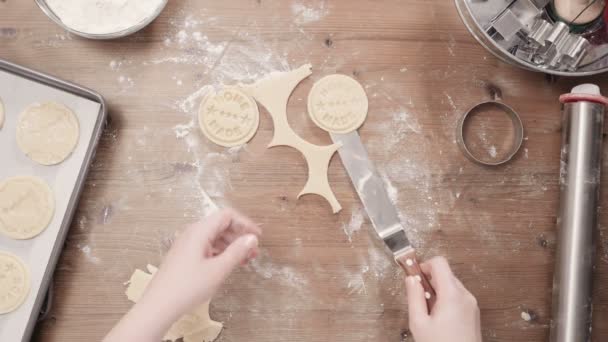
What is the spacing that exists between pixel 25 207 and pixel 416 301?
747mm

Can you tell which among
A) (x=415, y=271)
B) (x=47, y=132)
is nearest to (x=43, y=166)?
(x=47, y=132)

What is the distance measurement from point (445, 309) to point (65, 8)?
35.4 inches

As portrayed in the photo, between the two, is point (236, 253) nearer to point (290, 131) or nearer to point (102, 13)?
point (290, 131)

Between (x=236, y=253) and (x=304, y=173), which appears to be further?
(x=304, y=173)

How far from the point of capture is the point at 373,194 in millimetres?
1004

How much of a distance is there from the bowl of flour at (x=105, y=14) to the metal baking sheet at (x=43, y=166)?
0.12 metres

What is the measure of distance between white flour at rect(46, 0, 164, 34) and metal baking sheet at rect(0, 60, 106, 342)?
4.9 inches

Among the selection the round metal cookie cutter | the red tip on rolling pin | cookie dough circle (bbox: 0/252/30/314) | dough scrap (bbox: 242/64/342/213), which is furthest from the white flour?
the red tip on rolling pin

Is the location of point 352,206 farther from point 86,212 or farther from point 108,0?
point 108,0

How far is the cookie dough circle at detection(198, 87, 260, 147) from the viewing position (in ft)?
3.31

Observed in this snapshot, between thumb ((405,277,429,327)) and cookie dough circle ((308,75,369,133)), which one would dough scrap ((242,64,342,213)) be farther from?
thumb ((405,277,429,327))

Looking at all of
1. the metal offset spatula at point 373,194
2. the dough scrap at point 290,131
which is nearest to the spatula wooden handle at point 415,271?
the metal offset spatula at point 373,194

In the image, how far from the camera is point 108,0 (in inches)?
39.3

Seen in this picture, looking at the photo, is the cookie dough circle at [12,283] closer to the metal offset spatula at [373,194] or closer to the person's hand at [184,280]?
the person's hand at [184,280]
